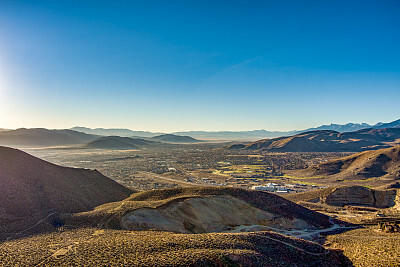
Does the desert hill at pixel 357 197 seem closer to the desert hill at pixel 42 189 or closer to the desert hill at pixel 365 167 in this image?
the desert hill at pixel 365 167

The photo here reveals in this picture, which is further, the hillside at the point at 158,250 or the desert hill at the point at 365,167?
the desert hill at the point at 365,167

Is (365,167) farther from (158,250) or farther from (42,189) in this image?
(42,189)

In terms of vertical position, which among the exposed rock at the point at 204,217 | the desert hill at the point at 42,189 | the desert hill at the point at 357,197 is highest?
the desert hill at the point at 42,189

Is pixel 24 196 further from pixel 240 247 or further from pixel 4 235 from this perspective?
pixel 240 247

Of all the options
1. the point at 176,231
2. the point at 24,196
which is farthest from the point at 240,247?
the point at 24,196

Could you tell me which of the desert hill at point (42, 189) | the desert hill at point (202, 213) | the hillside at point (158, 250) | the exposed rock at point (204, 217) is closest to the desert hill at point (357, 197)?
the desert hill at point (202, 213)

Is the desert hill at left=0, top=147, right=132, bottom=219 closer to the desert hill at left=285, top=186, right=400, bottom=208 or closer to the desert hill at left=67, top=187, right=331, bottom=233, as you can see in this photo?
the desert hill at left=67, top=187, right=331, bottom=233

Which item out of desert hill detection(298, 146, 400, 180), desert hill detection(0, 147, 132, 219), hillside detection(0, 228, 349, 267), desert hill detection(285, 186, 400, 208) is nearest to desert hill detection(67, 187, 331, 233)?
hillside detection(0, 228, 349, 267)
